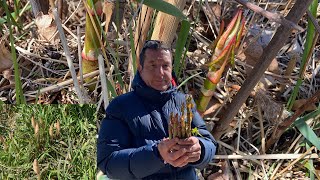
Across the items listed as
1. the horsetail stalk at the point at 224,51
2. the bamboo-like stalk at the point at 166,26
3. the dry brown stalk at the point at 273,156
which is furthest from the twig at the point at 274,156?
the bamboo-like stalk at the point at 166,26

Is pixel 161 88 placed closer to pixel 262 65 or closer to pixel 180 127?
pixel 180 127

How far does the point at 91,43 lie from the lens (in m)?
0.84

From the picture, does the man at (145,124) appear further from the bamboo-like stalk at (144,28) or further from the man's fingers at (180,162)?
the bamboo-like stalk at (144,28)

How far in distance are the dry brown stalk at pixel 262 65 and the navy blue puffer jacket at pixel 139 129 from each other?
218 millimetres

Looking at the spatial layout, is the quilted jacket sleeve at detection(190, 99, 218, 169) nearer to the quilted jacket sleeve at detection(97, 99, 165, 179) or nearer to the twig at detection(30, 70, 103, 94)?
the quilted jacket sleeve at detection(97, 99, 165, 179)

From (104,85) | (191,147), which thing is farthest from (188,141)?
(104,85)

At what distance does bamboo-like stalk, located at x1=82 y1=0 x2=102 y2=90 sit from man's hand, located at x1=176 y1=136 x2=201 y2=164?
0.85 feet

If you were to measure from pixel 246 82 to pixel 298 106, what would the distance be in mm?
175

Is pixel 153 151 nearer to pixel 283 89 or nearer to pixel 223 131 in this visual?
pixel 223 131

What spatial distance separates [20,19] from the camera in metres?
1.01

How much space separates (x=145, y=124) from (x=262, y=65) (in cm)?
28

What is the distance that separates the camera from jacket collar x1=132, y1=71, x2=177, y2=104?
0.68 m

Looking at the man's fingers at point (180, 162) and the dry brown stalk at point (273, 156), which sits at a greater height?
the man's fingers at point (180, 162)

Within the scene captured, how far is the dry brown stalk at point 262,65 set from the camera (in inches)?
32.5
